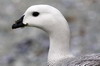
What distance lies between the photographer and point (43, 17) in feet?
19.4

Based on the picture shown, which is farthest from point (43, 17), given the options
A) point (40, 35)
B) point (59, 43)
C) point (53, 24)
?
point (40, 35)

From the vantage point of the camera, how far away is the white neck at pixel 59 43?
5918mm

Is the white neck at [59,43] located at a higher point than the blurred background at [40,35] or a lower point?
lower

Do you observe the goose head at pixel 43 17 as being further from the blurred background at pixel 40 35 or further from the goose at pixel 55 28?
the blurred background at pixel 40 35

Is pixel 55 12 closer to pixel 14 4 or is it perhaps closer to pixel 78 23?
pixel 78 23

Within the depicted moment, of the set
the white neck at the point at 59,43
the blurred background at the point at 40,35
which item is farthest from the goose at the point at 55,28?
the blurred background at the point at 40,35

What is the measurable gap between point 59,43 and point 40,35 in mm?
4729

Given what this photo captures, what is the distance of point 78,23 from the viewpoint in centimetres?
1148

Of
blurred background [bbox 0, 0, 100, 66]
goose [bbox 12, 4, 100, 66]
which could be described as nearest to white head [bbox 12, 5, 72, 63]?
goose [bbox 12, 4, 100, 66]

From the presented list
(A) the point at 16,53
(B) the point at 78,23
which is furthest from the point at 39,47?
(B) the point at 78,23

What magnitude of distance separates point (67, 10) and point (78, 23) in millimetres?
908

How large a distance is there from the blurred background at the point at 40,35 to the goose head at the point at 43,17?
359 cm

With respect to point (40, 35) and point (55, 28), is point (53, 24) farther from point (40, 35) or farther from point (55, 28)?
point (40, 35)

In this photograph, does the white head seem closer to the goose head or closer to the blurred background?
the goose head
